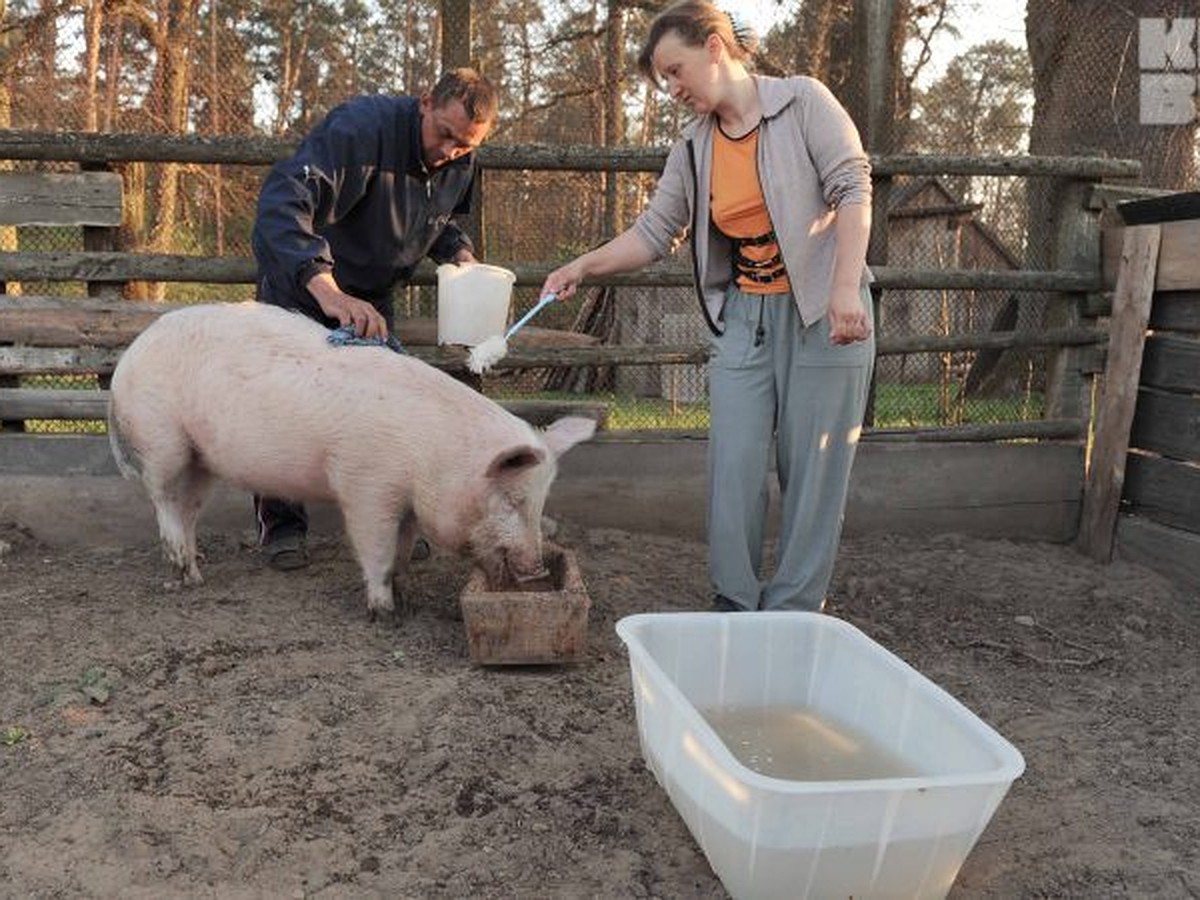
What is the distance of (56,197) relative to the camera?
15.3 ft

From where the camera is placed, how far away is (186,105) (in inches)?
457

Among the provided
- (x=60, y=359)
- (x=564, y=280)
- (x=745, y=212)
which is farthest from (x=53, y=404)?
(x=745, y=212)

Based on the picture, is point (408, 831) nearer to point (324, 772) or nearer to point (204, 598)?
point (324, 772)

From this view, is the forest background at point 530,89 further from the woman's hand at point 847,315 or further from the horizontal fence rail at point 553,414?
the woman's hand at point 847,315

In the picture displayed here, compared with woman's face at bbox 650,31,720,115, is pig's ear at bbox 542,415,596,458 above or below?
below

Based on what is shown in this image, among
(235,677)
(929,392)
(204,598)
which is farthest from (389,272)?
(929,392)

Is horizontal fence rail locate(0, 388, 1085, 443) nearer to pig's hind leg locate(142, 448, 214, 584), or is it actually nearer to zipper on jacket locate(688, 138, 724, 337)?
pig's hind leg locate(142, 448, 214, 584)

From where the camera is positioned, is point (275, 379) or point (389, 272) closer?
point (275, 379)

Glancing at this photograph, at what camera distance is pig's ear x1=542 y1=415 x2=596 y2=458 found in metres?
3.72

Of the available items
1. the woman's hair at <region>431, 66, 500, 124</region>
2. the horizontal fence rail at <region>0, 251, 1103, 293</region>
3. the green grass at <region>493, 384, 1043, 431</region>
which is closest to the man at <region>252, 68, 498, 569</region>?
the woman's hair at <region>431, 66, 500, 124</region>

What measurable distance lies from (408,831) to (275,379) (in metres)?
1.83

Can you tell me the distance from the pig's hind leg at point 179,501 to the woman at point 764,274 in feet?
5.23

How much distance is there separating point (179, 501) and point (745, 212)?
2.36 meters

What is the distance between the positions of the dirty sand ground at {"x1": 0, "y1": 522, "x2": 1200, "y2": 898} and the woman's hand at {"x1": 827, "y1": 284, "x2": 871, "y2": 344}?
1.23 metres
